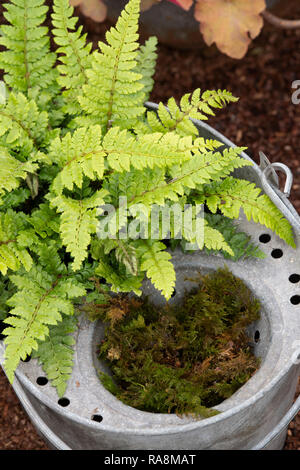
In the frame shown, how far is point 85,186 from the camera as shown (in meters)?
2.17

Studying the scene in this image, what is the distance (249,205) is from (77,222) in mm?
620

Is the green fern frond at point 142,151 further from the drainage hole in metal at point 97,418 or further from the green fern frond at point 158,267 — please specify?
the drainage hole in metal at point 97,418

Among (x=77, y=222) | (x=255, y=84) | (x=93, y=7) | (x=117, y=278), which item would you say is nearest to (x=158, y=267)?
(x=117, y=278)

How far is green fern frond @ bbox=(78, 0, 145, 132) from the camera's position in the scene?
6.63 ft

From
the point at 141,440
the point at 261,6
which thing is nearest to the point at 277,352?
the point at 141,440

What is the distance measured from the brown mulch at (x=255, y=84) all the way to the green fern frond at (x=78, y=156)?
Answer: 5.29 ft

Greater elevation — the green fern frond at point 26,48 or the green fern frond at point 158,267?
the green fern frond at point 26,48

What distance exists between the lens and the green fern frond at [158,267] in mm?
1931

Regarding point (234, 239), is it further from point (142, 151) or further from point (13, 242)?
point (13, 242)

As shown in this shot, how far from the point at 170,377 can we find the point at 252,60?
230cm

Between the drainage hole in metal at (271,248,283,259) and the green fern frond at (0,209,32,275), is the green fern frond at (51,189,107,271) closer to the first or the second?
the green fern frond at (0,209,32,275)

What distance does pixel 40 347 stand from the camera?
6.75 feet

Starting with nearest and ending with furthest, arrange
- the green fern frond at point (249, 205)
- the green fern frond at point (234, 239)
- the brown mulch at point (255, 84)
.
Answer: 1. the green fern frond at point (249, 205)
2. the green fern frond at point (234, 239)
3. the brown mulch at point (255, 84)

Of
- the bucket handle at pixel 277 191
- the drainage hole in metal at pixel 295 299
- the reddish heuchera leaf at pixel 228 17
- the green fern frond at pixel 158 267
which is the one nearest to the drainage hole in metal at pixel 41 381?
the green fern frond at pixel 158 267
